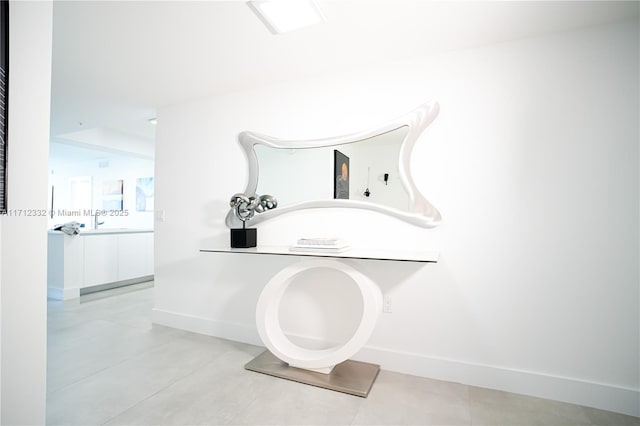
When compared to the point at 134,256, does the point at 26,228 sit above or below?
above

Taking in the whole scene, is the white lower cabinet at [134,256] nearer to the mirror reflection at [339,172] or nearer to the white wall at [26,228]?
the mirror reflection at [339,172]

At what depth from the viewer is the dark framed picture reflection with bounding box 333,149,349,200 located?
255 centimetres

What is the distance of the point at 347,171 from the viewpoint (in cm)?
254

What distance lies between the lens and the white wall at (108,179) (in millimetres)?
6719

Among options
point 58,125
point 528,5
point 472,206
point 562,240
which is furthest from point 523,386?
point 58,125

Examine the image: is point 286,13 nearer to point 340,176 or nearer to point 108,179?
point 340,176

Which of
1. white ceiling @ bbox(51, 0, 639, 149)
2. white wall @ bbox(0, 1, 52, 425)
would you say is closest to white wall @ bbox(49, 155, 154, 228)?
white ceiling @ bbox(51, 0, 639, 149)

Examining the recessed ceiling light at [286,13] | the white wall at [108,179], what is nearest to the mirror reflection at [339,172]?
the recessed ceiling light at [286,13]

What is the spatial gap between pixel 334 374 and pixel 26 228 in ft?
6.26

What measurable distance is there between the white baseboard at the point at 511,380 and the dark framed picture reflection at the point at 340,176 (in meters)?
1.18

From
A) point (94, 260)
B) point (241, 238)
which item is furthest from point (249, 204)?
point (94, 260)

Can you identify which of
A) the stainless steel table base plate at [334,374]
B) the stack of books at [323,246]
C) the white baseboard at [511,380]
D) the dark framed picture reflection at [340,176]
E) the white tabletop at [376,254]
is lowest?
the stainless steel table base plate at [334,374]

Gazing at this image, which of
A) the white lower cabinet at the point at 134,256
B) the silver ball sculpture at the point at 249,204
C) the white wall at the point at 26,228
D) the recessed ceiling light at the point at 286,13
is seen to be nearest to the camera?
the white wall at the point at 26,228

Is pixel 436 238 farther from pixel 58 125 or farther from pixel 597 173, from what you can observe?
pixel 58 125
